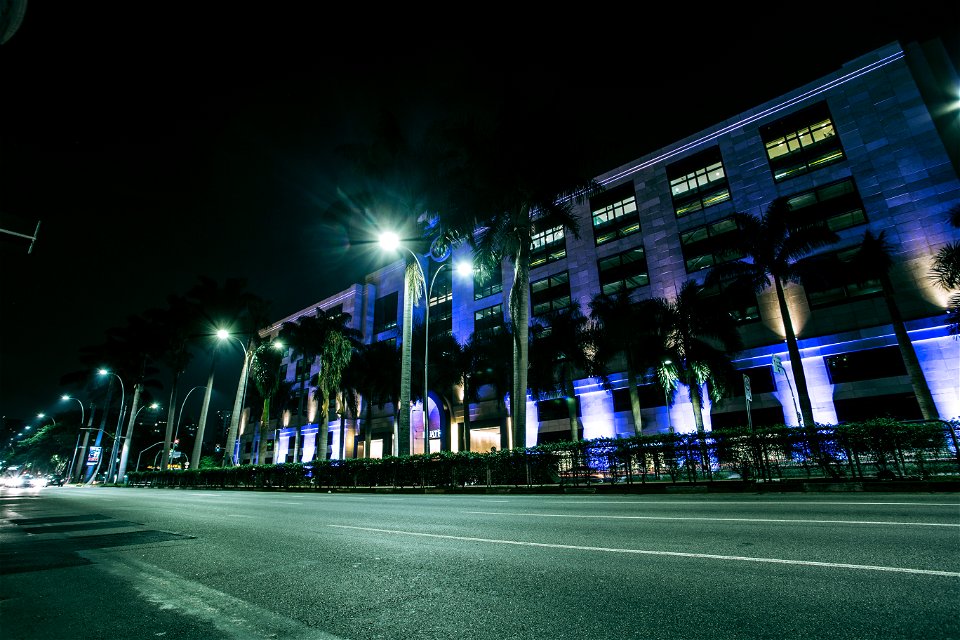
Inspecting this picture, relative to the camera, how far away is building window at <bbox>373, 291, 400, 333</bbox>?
58.5 meters

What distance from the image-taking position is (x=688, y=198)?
121 feet

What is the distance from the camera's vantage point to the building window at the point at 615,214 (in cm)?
3978

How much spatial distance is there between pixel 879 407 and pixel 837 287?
773 cm

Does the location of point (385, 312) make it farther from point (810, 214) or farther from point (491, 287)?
point (810, 214)

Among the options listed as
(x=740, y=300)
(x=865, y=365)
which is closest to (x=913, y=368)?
(x=865, y=365)

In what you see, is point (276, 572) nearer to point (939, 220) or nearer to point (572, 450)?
point (572, 450)

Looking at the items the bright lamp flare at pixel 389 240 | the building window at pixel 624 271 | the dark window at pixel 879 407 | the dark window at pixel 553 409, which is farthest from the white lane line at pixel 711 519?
the building window at pixel 624 271

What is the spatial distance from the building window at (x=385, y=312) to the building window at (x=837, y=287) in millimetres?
44231

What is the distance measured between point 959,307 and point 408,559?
1108 inches

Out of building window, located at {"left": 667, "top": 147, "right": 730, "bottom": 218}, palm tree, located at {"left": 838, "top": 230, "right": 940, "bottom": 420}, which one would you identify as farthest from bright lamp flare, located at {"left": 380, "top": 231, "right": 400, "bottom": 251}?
building window, located at {"left": 667, "top": 147, "right": 730, "bottom": 218}

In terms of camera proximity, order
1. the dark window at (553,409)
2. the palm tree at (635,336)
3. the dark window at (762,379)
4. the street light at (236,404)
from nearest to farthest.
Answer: the palm tree at (635,336) → the dark window at (762,379) → the street light at (236,404) → the dark window at (553,409)

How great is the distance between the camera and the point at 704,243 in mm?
34844

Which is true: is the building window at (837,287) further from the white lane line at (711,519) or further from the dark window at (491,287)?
the dark window at (491,287)

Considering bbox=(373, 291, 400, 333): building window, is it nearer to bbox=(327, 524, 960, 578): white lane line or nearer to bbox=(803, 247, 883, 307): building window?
bbox=(803, 247, 883, 307): building window
